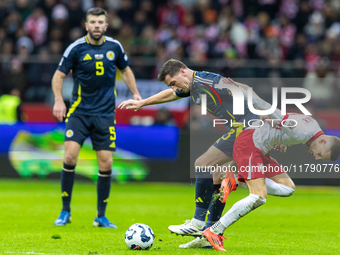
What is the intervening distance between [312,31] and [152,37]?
4719 mm

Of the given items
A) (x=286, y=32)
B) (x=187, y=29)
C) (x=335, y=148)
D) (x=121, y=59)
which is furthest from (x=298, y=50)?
(x=335, y=148)

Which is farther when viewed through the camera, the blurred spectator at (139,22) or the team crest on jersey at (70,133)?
the blurred spectator at (139,22)

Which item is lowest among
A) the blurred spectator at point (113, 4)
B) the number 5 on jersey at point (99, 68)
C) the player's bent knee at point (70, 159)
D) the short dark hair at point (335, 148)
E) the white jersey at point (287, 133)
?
the player's bent knee at point (70, 159)

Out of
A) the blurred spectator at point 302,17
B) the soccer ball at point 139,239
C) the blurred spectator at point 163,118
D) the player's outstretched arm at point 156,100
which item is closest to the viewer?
the soccer ball at point 139,239

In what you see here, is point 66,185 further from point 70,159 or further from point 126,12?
point 126,12

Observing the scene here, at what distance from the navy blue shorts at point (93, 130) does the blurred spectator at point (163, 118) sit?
17.7ft

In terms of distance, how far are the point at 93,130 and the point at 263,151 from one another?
2.63m

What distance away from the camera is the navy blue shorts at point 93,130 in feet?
22.8

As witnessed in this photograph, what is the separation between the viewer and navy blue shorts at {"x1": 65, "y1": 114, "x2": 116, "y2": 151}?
696 centimetres

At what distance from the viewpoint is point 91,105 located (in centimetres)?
703

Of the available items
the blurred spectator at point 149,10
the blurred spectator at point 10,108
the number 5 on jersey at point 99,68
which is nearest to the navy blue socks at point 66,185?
the number 5 on jersey at point 99,68

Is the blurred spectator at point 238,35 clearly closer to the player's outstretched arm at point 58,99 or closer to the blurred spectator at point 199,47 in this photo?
the blurred spectator at point 199,47

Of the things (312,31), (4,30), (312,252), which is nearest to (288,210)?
(312,252)

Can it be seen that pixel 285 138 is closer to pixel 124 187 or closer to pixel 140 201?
pixel 140 201
